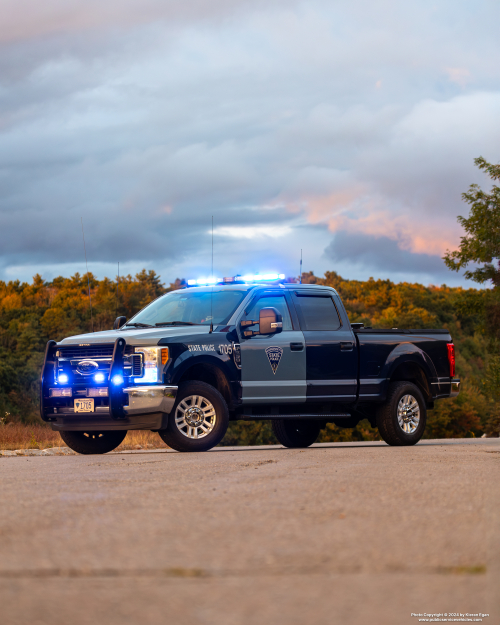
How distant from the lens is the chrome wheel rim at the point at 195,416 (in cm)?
1247

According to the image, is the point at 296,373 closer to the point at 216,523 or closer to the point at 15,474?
the point at 15,474

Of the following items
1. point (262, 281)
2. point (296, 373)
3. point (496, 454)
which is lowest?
point (496, 454)

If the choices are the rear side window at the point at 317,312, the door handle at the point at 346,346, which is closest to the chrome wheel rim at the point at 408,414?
the door handle at the point at 346,346

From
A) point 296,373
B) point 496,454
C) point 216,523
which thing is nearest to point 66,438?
point 296,373

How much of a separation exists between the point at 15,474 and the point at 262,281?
5.89 meters

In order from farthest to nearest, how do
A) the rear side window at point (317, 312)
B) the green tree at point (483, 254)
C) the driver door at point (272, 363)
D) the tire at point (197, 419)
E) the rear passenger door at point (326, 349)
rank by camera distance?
the green tree at point (483, 254), the rear side window at point (317, 312), the rear passenger door at point (326, 349), the driver door at point (272, 363), the tire at point (197, 419)

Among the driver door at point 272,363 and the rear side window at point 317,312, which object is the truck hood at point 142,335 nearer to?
the driver door at point 272,363

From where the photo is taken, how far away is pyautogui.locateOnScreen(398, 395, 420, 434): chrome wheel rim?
14.8m

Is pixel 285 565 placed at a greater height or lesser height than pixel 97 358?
lesser

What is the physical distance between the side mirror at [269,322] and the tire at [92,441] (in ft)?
8.24

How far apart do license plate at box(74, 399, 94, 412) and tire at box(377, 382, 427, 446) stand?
4573mm

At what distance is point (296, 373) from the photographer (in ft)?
44.7

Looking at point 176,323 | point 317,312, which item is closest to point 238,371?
point 176,323

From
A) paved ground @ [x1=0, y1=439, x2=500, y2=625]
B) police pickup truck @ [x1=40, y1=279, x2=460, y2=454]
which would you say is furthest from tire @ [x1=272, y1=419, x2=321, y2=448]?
paved ground @ [x1=0, y1=439, x2=500, y2=625]
